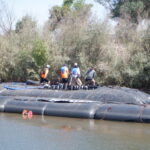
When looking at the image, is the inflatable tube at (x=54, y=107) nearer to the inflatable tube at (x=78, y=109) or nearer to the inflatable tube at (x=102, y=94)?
the inflatable tube at (x=78, y=109)

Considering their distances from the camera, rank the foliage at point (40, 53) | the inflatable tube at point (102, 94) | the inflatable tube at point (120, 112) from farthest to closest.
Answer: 1. the foliage at point (40, 53)
2. the inflatable tube at point (102, 94)
3. the inflatable tube at point (120, 112)

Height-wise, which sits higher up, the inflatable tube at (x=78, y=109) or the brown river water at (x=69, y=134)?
the inflatable tube at (x=78, y=109)

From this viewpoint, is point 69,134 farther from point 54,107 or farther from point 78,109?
point 54,107

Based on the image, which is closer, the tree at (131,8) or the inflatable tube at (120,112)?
the inflatable tube at (120,112)

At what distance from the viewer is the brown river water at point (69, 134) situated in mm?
13656

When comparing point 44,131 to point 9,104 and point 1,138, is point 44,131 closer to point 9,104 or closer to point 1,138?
point 1,138

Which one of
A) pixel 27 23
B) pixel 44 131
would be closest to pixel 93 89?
pixel 44 131

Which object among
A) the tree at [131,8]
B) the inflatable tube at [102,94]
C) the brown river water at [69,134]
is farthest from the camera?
the tree at [131,8]

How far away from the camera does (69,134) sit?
15.7 m

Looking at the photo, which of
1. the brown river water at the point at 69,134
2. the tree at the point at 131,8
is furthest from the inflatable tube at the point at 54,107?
the tree at the point at 131,8

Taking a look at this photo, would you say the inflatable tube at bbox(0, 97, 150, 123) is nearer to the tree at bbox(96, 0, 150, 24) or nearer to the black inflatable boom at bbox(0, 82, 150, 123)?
the black inflatable boom at bbox(0, 82, 150, 123)

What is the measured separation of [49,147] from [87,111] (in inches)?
211

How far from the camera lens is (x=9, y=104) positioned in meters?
21.1

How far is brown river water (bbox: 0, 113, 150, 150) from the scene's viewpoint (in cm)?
1366
